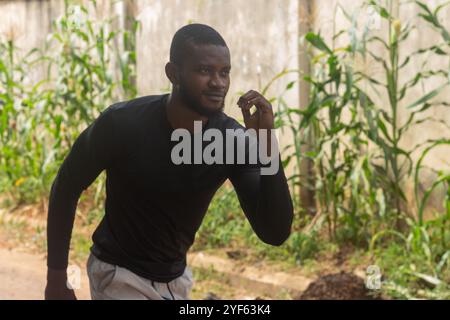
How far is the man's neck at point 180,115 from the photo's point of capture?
1.75 metres

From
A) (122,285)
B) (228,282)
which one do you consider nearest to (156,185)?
(122,285)

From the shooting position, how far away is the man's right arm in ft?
6.01

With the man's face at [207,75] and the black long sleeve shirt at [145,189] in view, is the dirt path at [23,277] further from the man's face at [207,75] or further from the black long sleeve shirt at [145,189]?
the man's face at [207,75]

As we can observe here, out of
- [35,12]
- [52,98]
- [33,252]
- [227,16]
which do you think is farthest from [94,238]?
[35,12]

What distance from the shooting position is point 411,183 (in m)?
4.64

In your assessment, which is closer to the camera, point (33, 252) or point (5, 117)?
point (33, 252)

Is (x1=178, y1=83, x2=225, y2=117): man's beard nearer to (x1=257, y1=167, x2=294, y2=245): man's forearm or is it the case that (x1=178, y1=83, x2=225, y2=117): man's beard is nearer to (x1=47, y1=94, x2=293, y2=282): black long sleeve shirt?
(x1=47, y1=94, x2=293, y2=282): black long sleeve shirt

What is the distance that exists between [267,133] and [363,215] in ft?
10.3

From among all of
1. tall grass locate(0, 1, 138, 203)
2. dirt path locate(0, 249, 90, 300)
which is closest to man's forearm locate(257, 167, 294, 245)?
dirt path locate(0, 249, 90, 300)

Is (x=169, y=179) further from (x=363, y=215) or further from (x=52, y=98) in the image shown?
(x=52, y=98)

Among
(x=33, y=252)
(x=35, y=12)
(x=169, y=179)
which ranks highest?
(x=35, y=12)

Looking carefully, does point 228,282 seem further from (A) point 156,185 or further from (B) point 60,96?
(A) point 156,185

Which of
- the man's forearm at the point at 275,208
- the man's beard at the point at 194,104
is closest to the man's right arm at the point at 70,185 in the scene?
the man's beard at the point at 194,104

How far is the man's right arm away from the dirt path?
257cm
